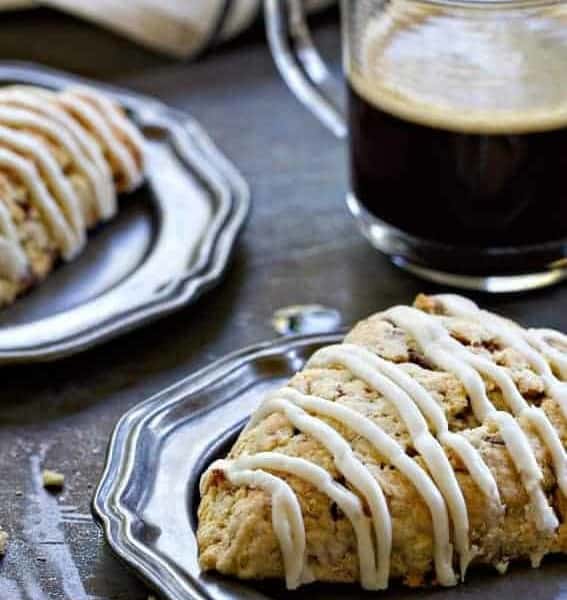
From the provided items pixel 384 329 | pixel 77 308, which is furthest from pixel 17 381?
pixel 384 329

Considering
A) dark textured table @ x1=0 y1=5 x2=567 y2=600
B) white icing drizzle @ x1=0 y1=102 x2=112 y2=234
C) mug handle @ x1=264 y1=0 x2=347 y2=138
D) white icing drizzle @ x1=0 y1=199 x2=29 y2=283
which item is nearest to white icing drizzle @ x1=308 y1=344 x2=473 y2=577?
dark textured table @ x1=0 y1=5 x2=567 y2=600

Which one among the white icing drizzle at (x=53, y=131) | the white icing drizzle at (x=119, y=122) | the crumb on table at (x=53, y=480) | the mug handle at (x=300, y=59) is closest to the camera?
the crumb on table at (x=53, y=480)

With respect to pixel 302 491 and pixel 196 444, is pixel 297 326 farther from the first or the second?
pixel 302 491

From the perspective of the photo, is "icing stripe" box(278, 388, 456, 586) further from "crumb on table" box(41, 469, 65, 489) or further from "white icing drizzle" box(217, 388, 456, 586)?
"crumb on table" box(41, 469, 65, 489)

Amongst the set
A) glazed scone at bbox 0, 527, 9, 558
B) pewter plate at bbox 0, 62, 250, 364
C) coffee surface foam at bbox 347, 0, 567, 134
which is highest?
coffee surface foam at bbox 347, 0, 567, 134

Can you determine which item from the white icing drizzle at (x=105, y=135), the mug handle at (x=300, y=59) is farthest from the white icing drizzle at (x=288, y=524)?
the mug handle at (x=300, y=59)

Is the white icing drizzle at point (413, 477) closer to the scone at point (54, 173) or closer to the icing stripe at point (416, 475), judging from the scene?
the icing stripe at point (416, 475)

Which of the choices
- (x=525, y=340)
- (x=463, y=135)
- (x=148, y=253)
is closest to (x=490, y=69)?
(x=463, y=135)
